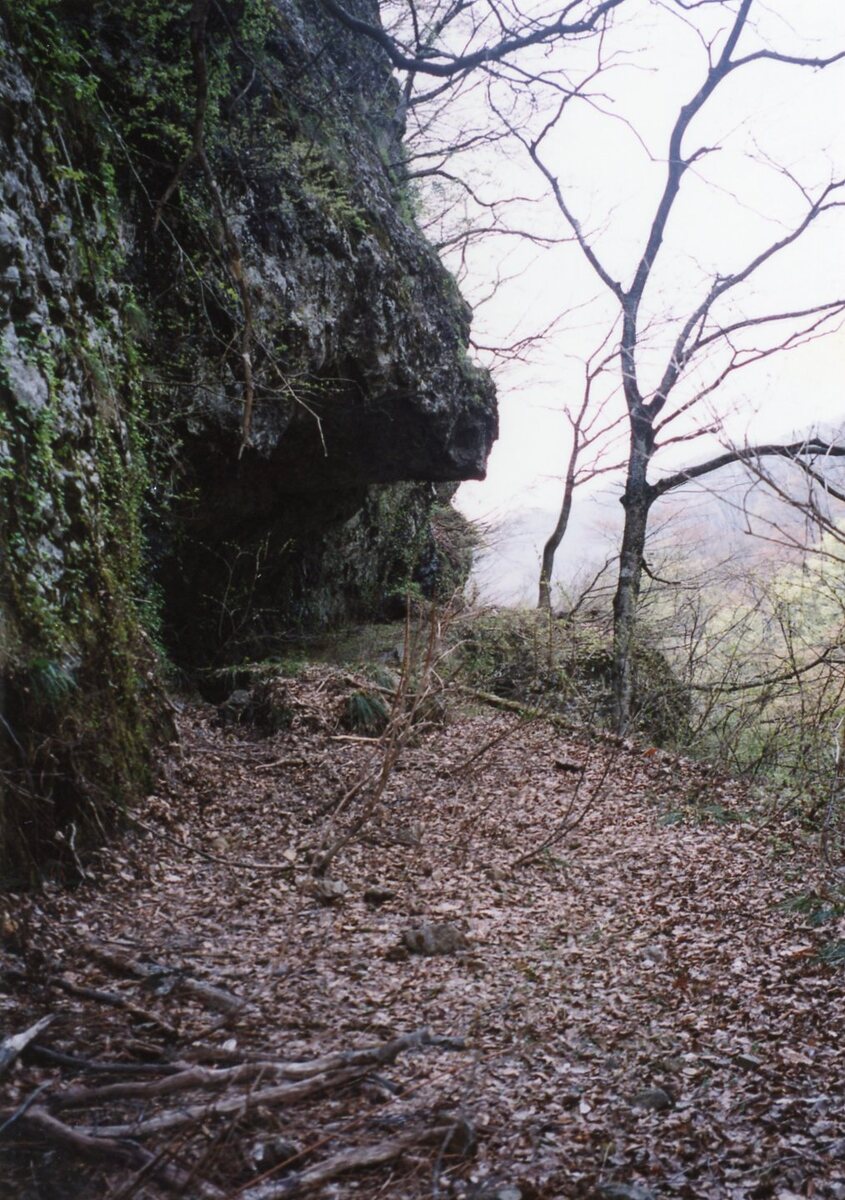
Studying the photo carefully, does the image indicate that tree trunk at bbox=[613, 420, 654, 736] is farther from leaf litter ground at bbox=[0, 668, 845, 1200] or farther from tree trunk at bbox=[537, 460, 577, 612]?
leaf litter ground at bbox=[0, 668, 845, 1200]

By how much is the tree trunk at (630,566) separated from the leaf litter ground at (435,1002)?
11.1ft

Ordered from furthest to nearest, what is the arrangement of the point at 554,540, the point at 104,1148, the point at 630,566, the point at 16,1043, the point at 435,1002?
the point at 554,540, the point at 630,566, the point at 435,1002, the point at 16,1043, the point at 104,1148

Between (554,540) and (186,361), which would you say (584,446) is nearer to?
(554,540)

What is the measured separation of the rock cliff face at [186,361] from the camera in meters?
3.75

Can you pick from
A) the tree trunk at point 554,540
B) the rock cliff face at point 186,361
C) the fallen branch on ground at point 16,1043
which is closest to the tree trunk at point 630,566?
the rock cliff face at point 186,361

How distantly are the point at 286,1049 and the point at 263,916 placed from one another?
122 cm

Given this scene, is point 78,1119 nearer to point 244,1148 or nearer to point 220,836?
point 244,1148

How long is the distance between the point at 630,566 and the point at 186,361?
19.2ft

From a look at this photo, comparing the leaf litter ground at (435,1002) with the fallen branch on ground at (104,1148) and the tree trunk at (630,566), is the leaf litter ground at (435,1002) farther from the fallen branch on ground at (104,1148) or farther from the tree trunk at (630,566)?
the tree trunk at (630,566)

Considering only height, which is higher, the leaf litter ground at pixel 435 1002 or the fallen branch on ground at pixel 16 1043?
the fallen branch on ground at pixel 16 1043

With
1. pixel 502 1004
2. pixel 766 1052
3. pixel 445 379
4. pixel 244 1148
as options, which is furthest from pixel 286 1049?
pixel 445 379

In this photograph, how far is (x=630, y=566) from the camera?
9531 millimetres

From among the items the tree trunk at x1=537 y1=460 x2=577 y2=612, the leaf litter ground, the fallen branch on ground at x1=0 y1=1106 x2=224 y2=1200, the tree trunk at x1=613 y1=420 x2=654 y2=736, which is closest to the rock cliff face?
the leaf litter ground

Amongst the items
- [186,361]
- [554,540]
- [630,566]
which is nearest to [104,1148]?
[186,361]
